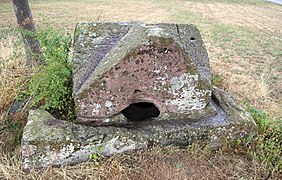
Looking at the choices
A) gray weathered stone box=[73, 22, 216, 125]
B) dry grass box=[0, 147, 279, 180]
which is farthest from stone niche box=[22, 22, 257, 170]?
dry grass box=[0, 147, 279, 180]

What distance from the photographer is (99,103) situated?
2676mm

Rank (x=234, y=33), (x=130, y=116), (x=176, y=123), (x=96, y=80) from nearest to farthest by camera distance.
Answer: (x=96, y=80) → (x=176, y=123) → (x=130, y=116) → (x=234, y=33)

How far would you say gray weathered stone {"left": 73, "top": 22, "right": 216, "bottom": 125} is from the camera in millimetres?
2510

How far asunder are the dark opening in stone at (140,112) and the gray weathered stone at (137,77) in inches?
6.7

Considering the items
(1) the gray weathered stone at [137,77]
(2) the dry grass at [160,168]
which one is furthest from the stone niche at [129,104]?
(2) the dry grass at [160,168]

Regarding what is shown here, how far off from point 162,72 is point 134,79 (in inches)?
12.1

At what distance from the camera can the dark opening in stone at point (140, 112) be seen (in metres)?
3.15

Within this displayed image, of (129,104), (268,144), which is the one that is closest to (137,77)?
(129,104)

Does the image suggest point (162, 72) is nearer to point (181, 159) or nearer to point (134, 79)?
point (134, 79)

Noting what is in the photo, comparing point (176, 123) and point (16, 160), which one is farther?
point (176, 123)

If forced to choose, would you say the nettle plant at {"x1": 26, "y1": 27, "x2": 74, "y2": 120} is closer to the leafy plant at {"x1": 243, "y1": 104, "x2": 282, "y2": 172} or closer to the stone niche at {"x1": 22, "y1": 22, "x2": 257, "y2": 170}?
the stone niche at {"x1": 22, "y1": 22, "x2": 257, "y2": 170}

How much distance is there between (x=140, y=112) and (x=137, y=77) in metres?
0.75

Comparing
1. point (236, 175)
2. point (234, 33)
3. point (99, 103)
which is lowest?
point (234, 33)

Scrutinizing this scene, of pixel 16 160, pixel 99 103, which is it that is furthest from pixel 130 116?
pixel 16 160
